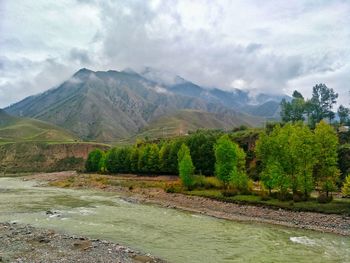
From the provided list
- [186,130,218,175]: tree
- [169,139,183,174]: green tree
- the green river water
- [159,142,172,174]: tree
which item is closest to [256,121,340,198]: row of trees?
the green river water

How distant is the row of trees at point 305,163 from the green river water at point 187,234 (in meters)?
18.7

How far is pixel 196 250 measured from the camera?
134 ft

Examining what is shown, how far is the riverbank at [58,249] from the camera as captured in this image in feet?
113

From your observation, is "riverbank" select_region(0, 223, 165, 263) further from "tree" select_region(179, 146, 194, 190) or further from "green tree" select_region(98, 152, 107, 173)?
"green tree" select_region(98, 152, 107, 173)

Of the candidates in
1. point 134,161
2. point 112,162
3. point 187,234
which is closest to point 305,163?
point 187,234

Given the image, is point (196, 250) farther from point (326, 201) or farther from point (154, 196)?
point (154, 196)

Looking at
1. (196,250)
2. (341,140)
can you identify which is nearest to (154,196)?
(196,250)

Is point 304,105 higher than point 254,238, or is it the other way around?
point 304,105

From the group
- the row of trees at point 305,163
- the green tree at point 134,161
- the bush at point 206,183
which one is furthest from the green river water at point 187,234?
the green tree at point 134,161

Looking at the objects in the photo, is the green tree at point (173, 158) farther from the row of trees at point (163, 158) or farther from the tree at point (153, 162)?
the tree at point (153, 162)

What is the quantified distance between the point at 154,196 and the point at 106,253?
56.0 meters

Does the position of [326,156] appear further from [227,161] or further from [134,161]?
[134,161]

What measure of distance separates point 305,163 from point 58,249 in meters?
50.6

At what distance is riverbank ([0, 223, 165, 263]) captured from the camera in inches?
1350
